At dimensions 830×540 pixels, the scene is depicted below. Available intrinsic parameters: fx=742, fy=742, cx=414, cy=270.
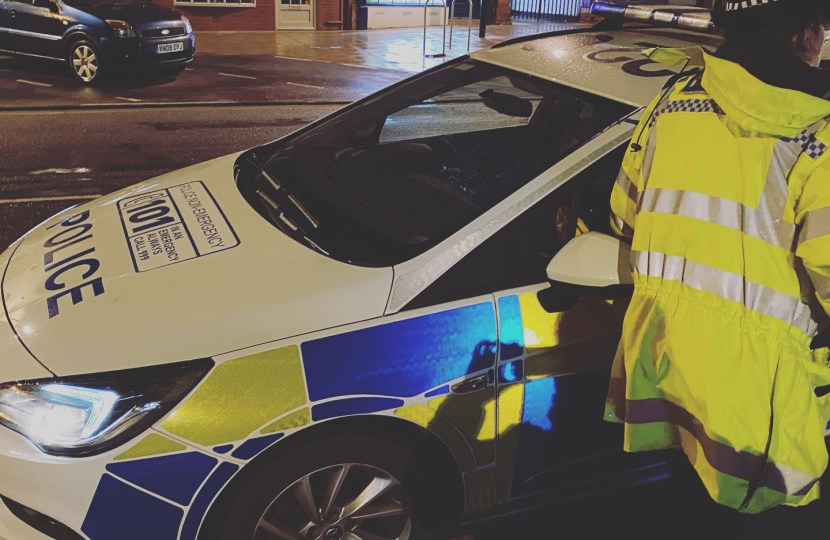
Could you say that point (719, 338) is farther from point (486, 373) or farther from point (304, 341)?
A: point (304, 341)

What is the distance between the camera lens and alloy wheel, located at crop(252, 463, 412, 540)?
2.03 metres

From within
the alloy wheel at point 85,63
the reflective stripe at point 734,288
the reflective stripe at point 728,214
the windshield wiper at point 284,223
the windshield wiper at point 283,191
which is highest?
the reflective stripe at point 728,214

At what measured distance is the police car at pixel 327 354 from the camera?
6.10 feet

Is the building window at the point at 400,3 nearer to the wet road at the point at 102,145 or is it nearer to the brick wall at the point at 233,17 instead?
the brick wall at the point at 233,17

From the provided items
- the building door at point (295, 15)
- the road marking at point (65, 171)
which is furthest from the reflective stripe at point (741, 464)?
the building door at point (295, 15)

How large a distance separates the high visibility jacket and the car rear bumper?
9.82 meters

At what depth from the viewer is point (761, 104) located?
1.71 m

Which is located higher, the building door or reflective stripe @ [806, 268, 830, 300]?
reflective stripe @ [806, 268, 830, 300]

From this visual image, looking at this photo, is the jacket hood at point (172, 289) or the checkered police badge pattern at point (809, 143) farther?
the jacket hood at point (172, 289)

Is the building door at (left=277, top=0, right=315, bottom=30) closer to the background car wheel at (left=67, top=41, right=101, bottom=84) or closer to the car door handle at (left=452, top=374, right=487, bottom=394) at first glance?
the background car wheel at (left=67, top=41, right=101, bottom=84)

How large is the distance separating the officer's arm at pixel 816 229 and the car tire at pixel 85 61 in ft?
33.7

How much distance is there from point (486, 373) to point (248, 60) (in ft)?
38.8

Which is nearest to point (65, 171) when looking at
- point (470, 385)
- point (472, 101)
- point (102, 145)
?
point (102, 145)

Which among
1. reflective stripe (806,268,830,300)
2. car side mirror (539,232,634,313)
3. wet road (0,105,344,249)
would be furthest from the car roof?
wet road (0,105,344,249)
